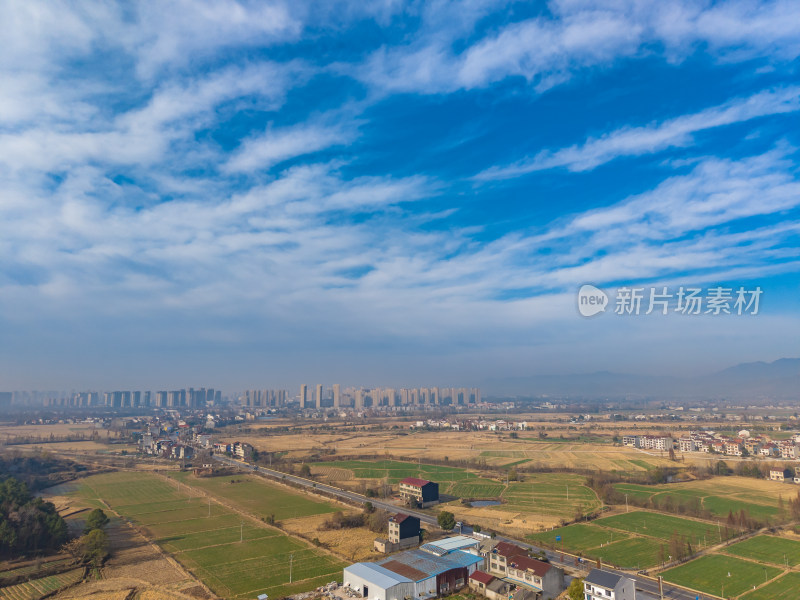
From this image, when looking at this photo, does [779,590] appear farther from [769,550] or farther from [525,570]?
[525,570]

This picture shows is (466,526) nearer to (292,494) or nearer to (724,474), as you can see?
(292,494)

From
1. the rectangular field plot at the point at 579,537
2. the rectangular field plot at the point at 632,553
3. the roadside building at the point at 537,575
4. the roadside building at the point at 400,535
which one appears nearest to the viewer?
the roadside building at the point at 537,575

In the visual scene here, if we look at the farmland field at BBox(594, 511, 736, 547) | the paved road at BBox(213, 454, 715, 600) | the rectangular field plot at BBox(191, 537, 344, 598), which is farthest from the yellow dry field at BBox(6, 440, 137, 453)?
the farmland field at BBox(594, 511, 736, 547)

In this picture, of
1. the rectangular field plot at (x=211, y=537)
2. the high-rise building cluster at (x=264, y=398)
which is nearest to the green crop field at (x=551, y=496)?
the rectangular field plot at (x=211, y=537)

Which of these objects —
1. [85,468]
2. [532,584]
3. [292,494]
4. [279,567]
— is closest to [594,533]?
[532,584]

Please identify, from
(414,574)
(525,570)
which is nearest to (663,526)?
(525,570)

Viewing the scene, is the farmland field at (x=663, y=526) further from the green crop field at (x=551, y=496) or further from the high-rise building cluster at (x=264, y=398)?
the high-rise building cluster at (x=264, y=398)
